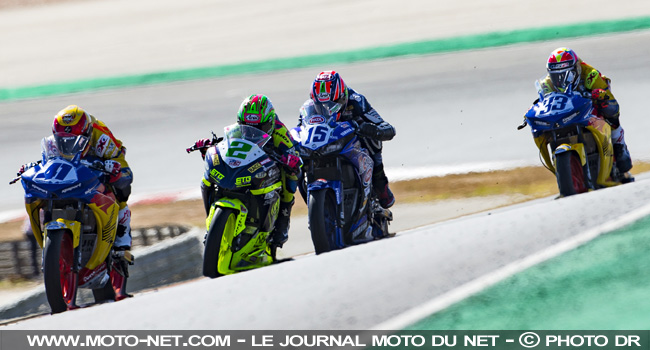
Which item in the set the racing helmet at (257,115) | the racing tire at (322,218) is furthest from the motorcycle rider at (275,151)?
the racing tire at (322,218)

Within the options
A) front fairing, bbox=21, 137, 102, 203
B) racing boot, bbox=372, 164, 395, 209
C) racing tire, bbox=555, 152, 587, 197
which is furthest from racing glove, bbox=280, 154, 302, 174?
racing tire, bbox=555, 152, 587, 197

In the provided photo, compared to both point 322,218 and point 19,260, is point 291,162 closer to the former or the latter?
point 322,218

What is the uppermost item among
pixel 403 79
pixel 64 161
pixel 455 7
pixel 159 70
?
pixel 455 7

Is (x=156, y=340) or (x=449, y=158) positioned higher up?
(x=449, y=158)

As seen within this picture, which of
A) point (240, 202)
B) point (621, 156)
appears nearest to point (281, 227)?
point (240, 202)

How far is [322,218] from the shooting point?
7.82 metres

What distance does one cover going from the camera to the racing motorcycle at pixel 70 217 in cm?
686

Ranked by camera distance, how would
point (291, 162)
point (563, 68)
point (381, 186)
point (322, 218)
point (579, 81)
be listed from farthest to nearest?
1. point (579, 81)
2. point (563, 68)
3. point (381, 186)
4. point (322, 218)
5. point (291, 162)

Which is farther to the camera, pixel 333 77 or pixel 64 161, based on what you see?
pixel 333 77

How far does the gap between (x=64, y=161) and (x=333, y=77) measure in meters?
2.51

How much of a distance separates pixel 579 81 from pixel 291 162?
328 cm

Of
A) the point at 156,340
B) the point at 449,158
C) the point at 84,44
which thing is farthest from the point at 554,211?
the point at 84,44

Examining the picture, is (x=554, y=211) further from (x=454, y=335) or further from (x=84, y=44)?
(x=84, y=44)

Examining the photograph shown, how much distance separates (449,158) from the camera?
493 inches
